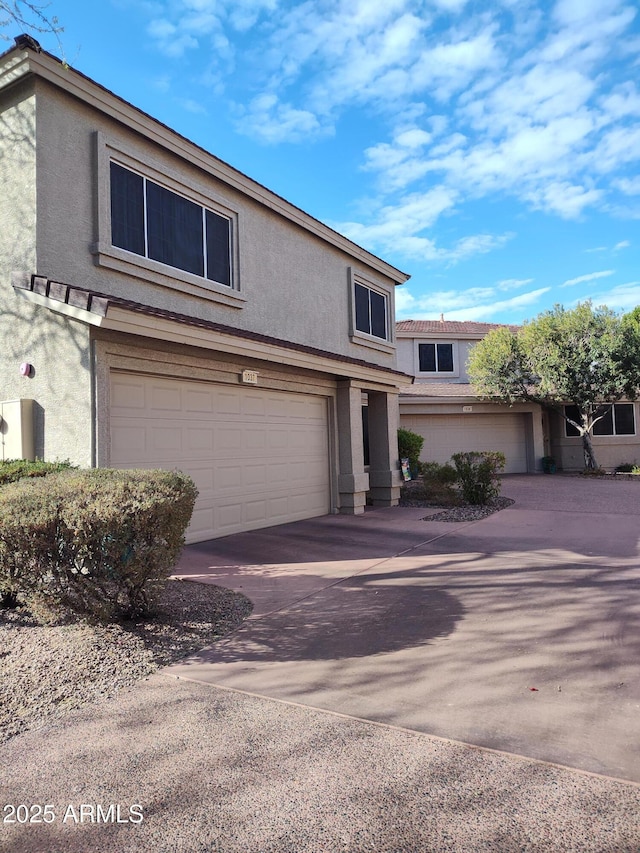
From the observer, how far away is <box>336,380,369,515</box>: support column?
42.2 ft

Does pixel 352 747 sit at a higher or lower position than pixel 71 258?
lower

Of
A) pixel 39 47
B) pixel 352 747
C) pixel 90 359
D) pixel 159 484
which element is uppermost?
pixel 39 47

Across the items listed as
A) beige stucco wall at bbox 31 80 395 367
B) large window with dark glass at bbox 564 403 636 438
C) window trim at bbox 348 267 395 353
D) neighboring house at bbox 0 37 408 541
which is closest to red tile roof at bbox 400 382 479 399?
large window with dark glass at bbox 564 403 636 438

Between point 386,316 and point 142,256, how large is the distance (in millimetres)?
8911

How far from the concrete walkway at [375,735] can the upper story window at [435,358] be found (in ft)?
67.2

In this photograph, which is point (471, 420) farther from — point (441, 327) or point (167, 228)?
point (167, 228)

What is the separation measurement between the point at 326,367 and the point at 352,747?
875 cm

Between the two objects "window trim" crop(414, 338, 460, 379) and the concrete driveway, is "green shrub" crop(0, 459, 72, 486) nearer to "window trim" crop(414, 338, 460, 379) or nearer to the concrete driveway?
the concrete driveway

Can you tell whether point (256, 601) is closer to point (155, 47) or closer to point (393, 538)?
point (393, 538)

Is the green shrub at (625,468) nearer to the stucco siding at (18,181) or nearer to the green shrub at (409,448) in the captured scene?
the green shrub at (409,448)

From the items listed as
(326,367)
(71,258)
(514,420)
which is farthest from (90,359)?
(514,420)

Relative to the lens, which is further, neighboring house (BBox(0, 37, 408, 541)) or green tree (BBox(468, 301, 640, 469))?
green tree (BBox(468, 301, 640, 469))

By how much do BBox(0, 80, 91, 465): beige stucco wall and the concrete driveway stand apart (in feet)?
7.74

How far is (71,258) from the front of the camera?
25.5 ft
